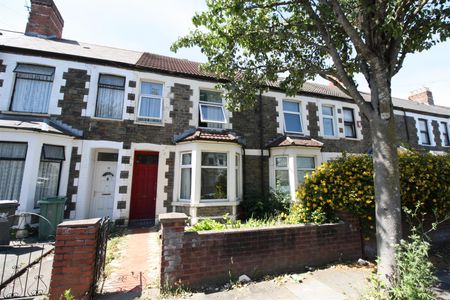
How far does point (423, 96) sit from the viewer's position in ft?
63.1

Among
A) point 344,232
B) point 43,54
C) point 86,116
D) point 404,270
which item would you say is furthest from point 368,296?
point 43,54

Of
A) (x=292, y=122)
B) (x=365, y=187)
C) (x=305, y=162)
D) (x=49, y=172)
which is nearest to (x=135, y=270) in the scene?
(x=365, y=187)

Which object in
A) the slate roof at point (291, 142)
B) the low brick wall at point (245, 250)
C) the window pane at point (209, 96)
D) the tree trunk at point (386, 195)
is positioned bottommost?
the low brick wall at point (245, 250)

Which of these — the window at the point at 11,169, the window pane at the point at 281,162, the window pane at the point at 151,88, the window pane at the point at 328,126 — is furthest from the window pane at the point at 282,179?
the window at the point at 11,169

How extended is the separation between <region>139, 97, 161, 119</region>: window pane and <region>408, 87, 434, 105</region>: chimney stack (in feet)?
72.9

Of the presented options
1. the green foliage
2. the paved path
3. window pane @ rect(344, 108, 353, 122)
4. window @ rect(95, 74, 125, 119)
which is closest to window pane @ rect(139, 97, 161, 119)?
window @ rect(95, 74, 125, 119)

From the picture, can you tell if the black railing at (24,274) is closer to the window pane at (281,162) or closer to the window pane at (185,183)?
the window pane at (185,183)

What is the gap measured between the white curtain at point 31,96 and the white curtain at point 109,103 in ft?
5.46

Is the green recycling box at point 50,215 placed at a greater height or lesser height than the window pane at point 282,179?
lesser

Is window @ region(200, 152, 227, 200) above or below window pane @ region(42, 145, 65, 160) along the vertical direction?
below

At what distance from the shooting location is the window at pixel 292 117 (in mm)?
11219

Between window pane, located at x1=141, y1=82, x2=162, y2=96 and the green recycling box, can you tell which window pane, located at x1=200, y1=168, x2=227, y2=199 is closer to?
window pane, located at x1=141, y1=82, x2=162, y2=96

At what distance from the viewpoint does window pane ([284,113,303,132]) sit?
36.8 feet

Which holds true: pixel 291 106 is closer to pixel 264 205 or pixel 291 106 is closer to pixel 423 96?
pixel 264 205
